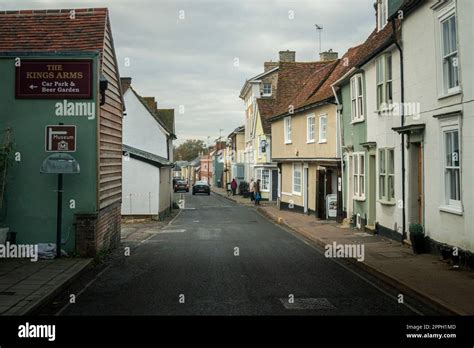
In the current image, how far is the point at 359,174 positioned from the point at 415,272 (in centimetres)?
1019

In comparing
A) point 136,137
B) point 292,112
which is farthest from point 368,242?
point 136,137

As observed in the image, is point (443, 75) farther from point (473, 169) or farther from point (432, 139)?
point (473, 169)

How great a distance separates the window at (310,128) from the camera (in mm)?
29953

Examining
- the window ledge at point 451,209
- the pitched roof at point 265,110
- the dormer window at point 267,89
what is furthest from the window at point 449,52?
the dormer window at point 267,89

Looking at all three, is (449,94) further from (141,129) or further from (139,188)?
(141,129)

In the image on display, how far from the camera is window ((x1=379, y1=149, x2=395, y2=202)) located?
1733 centimetres

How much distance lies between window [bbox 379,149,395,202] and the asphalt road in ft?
9.61

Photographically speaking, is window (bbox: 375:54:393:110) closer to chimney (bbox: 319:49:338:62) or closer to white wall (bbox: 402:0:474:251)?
white wall (bbox: 402:0:474:251)

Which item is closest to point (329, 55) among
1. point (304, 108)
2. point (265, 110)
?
point (265, 110)

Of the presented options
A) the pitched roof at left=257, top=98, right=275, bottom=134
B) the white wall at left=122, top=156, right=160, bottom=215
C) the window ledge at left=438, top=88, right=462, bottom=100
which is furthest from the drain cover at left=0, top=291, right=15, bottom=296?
the pitched roof at left=257, top=98, right=275, bottom=134

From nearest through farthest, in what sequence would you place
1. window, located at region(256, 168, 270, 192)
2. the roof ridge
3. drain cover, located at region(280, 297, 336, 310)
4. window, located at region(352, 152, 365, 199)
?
drain cover, located at region(280, 297, 336, 310), the roof ridge, window, located at region(352, 152, 365, 199), window, located at region(256, 168, 270, 192)

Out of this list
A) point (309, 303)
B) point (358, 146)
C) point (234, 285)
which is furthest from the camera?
point (358, 146)

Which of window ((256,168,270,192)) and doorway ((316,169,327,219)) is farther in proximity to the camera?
window ((256,168,270,192))

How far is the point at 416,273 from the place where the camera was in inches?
441
